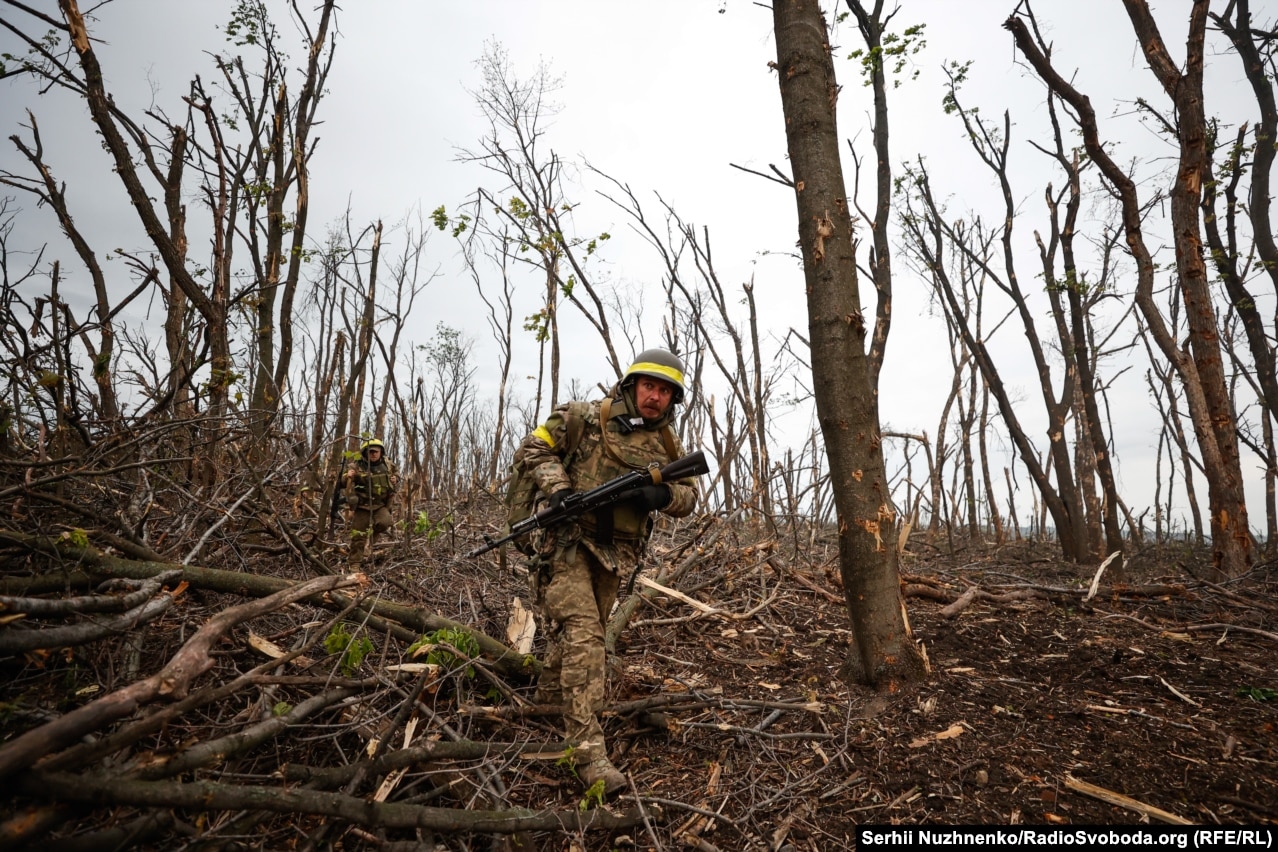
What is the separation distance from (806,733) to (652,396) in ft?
6.42

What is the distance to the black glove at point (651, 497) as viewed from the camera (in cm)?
321

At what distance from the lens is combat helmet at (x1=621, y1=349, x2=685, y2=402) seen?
3428 mm

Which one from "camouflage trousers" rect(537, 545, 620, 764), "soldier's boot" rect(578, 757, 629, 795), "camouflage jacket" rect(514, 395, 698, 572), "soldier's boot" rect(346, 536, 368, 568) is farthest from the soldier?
"soldier's boot" rect(578, 757, 629, 795)

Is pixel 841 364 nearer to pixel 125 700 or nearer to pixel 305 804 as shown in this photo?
pixel 305 804

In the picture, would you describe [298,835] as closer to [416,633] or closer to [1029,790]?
[416,633]

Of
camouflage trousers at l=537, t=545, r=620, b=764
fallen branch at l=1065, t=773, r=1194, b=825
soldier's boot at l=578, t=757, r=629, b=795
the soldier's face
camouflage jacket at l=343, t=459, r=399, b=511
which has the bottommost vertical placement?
soldier's boot at l=578, t=757, r=629, b=795

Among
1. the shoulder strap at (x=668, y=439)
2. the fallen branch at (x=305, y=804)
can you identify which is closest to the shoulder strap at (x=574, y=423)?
the shoulder strap at (x=668, y=439)

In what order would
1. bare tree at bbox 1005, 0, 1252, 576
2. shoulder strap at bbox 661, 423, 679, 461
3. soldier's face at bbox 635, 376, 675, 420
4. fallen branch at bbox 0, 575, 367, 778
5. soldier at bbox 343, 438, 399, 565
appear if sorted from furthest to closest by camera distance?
soldier at bbox 343, 438, 399, 565
bare tree at bbox 1005, 0, 1252, 576
shoulder strap at bbox 661, 423, 679, 461
soldier's face at bbox 635, 376, 675, 420
fallen branch at bbox 0, 575, 367, 778

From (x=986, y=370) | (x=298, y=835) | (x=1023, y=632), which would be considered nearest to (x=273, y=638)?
(x=298, y=835)

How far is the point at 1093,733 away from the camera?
2859 mm

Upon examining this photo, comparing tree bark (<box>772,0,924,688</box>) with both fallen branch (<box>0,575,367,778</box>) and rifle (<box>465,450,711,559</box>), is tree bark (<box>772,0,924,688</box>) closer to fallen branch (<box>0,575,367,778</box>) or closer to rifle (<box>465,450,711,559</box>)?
rifle (<box>465,450,711,559</box>)

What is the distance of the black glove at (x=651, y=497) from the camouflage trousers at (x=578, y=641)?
39 cm

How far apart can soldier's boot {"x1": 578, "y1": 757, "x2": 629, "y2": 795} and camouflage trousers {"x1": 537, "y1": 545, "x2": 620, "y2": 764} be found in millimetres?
40

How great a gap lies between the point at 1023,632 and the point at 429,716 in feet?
13.1
